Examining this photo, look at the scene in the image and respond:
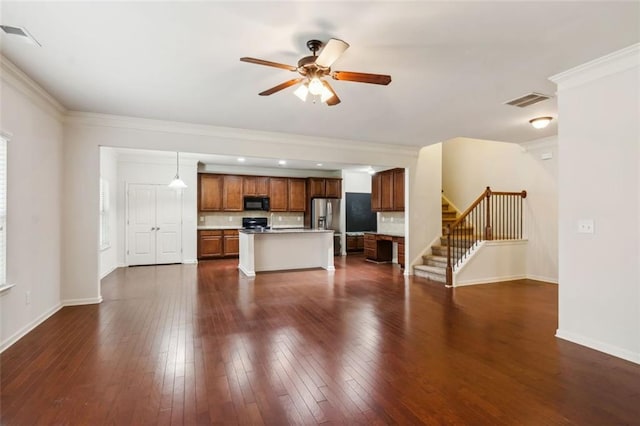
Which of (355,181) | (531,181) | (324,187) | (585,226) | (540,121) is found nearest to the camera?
(585,226)

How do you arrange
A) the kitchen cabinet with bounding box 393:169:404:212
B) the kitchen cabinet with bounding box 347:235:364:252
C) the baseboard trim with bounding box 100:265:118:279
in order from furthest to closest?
the kitchen cabinet with bounding box 347:235:364:252 < the kitchen cabinet with bounding box 393:169:404:212 < the baseboard trim with bounding box 100:265:118:279

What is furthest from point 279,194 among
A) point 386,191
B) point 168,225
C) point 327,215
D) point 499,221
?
point 499,221

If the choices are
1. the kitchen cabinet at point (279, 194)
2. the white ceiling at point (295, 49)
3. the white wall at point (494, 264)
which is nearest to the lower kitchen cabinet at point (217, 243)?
the kitchen cabinet at point (279, 194)

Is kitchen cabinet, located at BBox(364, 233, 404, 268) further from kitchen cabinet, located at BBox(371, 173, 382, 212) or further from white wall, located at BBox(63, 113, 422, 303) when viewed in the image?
white wall, located at BBox(63, 113, 422, 303)

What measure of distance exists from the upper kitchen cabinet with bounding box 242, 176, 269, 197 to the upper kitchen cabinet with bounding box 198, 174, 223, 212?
2.27ft

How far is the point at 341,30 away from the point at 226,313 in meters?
3.42

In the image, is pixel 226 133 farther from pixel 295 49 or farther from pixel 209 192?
pixel 209 192

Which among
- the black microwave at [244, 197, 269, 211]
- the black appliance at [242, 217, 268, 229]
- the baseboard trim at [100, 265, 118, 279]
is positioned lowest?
the baseboard trim at [100, 265, 118, 279]

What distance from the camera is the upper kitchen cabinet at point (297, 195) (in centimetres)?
975

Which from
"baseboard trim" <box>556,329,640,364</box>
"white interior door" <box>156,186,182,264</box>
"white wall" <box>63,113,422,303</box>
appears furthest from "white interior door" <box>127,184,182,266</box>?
"baseboard trim" <box>556,329,640,364</box>

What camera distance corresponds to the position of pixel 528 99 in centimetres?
396

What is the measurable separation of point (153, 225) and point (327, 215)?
4.70 metres

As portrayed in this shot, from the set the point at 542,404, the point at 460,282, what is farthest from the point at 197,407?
the point at 460,282

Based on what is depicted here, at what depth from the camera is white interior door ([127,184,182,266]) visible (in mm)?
7727
